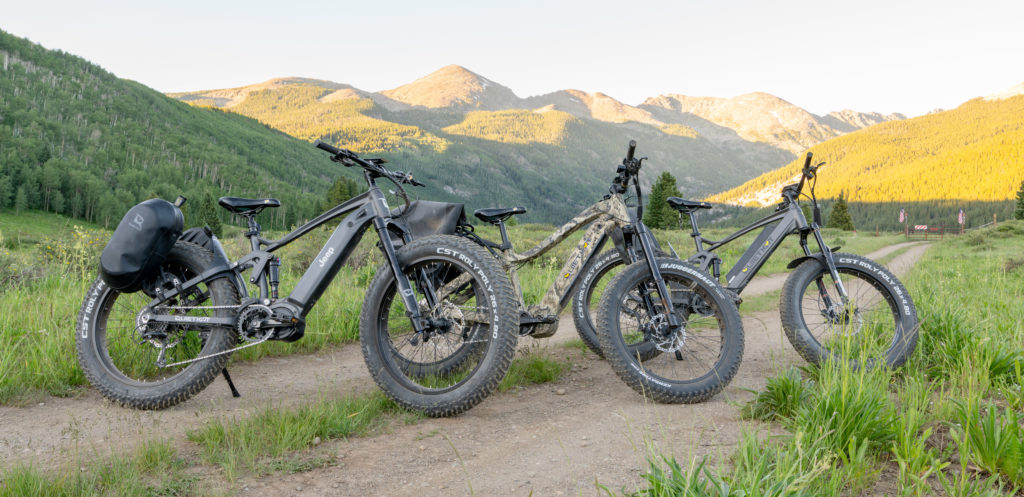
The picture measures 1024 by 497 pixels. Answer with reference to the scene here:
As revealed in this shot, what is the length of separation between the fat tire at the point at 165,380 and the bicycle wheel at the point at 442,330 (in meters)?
1.16

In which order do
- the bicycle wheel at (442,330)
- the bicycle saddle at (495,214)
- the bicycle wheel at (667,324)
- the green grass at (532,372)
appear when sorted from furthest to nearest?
the bicycle saddle at (495,214), the green grass at (532,372), the bicycle wheel at (667,324), the bicycle wheel at (442,330)

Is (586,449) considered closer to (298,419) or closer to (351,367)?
(298,419)

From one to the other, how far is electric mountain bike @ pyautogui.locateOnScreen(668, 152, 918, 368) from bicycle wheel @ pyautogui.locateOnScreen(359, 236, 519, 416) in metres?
2.71

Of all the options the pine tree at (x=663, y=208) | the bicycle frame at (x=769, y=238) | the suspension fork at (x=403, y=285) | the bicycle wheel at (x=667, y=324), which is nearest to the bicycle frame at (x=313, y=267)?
the suspension fork at (x=403, y=285)

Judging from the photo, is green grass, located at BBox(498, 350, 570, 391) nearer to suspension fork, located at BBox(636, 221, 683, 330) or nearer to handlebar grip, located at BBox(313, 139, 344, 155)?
suspension fork, located at BBox(636, 221, 683, 330)

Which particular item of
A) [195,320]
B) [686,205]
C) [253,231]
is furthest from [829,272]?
[195,320]

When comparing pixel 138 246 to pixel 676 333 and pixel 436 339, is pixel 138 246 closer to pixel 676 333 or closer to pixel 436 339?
pixel 436 339

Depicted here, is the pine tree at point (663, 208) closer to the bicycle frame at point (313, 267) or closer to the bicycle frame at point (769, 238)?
the bicycle frame at point (769, 238)

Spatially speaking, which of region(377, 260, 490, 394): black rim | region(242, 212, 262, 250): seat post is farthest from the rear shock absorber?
region(377, 260, 490, 394): black rim

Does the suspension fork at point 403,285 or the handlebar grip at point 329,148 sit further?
the handlebar grip at point 329,148

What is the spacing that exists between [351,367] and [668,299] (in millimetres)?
3128

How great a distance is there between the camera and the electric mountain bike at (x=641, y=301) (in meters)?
4.24

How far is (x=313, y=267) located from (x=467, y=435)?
1.84 meters

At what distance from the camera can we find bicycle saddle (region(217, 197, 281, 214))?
4590 millimetres
